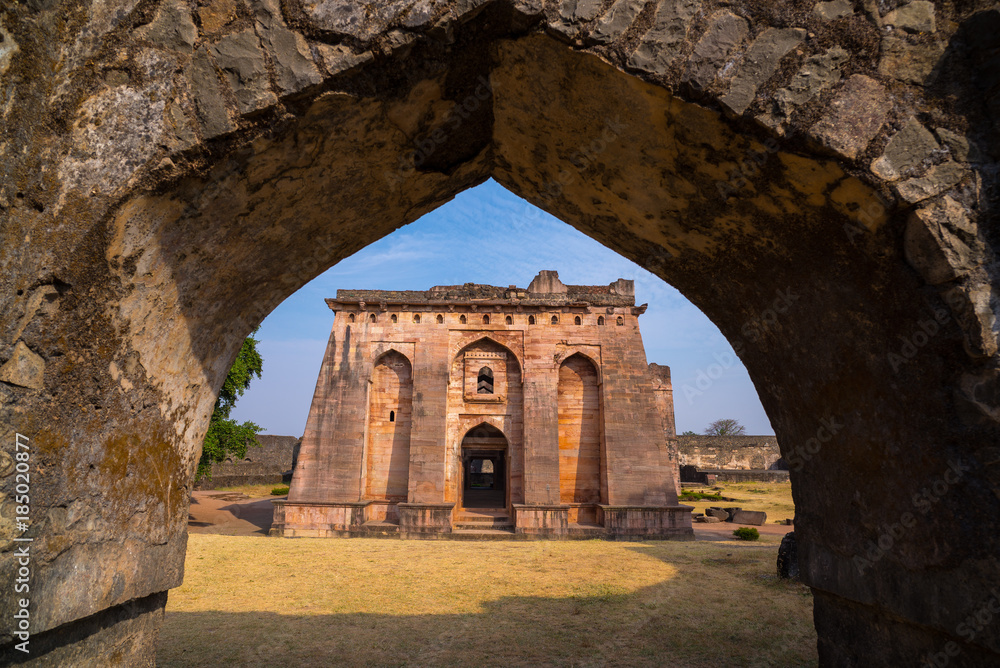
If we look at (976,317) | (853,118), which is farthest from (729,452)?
(853,118)

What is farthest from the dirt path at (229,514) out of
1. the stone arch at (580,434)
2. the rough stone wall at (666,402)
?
the rough stone wall at (666,402)

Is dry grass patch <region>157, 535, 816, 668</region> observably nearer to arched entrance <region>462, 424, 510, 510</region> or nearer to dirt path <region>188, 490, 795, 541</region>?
dirt path <region>188, 490, 795, 541</region>

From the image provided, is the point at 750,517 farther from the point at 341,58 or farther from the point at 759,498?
the point at 341,58

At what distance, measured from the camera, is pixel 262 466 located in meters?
35.3

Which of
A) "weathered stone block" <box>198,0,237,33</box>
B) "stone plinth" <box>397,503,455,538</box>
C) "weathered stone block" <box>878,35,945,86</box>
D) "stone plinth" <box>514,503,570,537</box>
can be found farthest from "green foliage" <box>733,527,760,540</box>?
"weathered stone block" <box>198,0,237,33</box>

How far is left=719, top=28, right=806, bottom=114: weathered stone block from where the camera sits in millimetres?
2016

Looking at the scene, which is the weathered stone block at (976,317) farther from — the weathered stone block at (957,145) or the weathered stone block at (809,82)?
the weathered stone block at (809,82)

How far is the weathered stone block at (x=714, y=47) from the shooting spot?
80.4 inches

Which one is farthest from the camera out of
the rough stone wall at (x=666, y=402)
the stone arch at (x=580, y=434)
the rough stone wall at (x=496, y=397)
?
the rough stone wall at (x=666, y=402)

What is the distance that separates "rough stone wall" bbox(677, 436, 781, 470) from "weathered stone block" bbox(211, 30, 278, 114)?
4051 centimetres

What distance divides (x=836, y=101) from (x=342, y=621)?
284 inches

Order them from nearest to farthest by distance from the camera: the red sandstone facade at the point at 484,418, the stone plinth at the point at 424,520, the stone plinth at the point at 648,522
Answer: the stone plinth at the point at 648,522, the stone plinth at the point at 424,520, the red sandstone facade at the point at 484,418

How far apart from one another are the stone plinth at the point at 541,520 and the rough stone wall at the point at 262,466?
20.8 m

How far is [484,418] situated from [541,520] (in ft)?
13.0
